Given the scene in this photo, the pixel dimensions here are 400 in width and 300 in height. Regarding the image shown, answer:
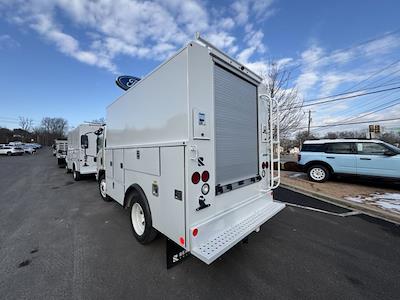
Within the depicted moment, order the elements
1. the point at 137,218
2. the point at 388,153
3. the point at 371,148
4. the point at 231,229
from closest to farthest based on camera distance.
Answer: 1. the point at 231,229
2. the point at 137,218
3. the point at 388,153
4. the point at 371,148

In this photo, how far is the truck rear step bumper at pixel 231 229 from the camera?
2349 millimetres

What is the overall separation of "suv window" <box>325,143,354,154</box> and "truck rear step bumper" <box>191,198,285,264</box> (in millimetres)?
6173

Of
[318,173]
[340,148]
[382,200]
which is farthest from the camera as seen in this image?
[318,173]

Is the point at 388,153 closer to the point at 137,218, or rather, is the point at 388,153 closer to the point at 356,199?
the point at 356,199

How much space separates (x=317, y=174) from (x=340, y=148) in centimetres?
140

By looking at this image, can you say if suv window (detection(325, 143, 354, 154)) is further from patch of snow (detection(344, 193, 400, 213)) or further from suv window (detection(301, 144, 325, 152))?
patch of snow (detection(344, 193, 400, 213))

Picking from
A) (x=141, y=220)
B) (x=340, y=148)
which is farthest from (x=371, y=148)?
(x=141, y=220)

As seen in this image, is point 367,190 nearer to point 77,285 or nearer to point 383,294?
point 383,294

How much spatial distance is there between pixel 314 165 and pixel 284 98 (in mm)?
6998

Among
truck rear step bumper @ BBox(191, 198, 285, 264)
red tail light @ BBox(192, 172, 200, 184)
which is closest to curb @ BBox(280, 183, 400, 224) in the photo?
truck rear step bumper @ BBox(191, 198, 285, 264)

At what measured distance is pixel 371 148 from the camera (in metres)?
7.66

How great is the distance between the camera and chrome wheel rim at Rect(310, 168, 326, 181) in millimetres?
8711

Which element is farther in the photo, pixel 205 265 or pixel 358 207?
pixel 358 207

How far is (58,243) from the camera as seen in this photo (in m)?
3.78
